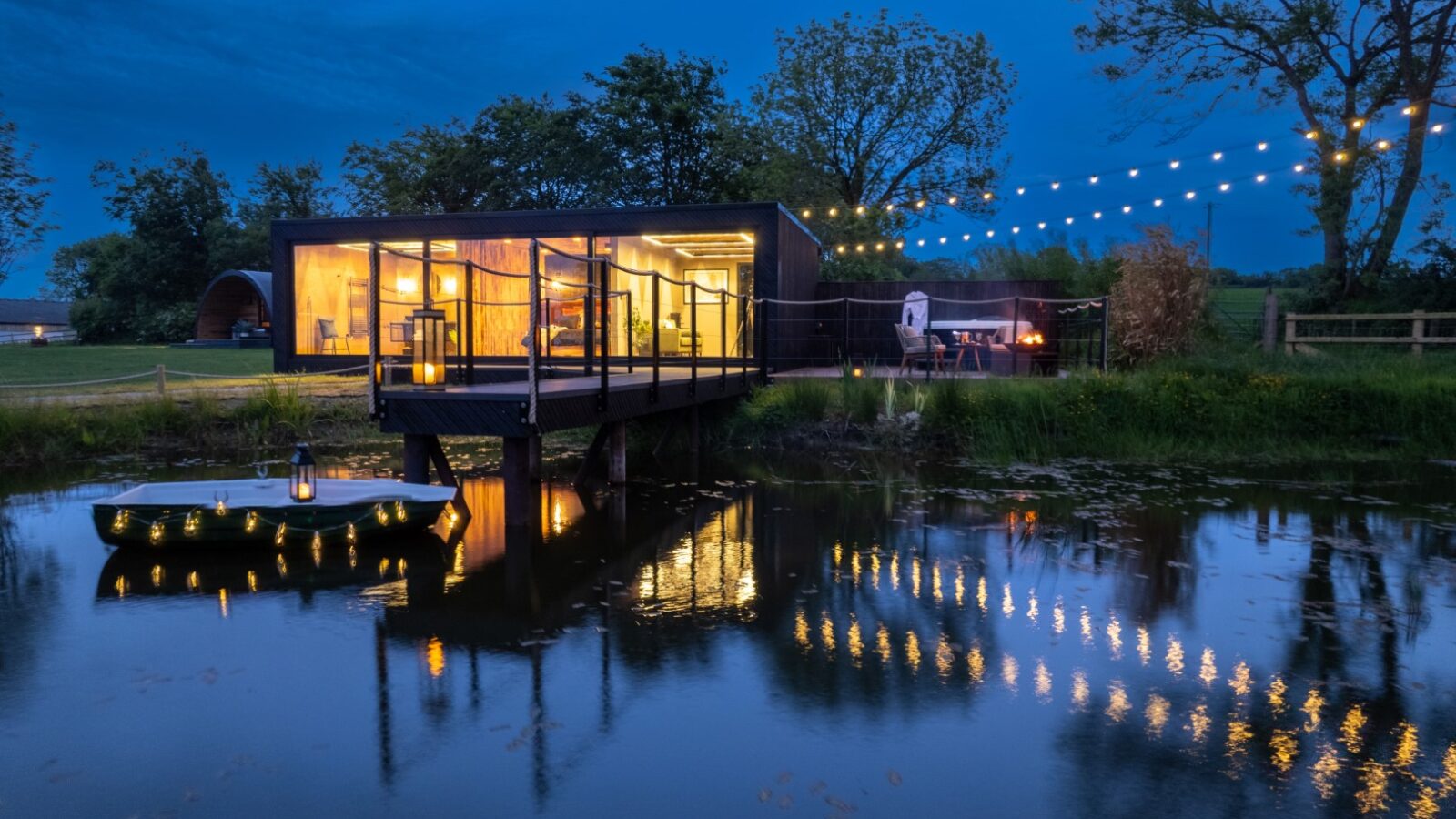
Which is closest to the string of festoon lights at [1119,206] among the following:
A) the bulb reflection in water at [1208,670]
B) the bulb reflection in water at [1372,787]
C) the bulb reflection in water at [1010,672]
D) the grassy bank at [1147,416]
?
the grassy bank at [1147,416]

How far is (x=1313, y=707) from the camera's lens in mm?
3410

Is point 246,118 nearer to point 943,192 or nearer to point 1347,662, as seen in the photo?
point 943,192

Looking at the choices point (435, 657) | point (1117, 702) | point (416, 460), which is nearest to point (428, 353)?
point (416, 460)

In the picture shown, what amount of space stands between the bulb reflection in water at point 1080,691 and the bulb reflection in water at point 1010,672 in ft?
0.66

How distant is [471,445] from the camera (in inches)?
446

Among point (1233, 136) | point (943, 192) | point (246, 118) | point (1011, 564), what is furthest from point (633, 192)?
point (246, 118)

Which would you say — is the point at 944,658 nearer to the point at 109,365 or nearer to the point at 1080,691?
the point at 1080,691

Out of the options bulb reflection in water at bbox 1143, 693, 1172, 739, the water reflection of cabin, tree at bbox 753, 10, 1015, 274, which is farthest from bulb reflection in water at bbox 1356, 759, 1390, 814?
tree at bbox 753, 10, 1015, 274

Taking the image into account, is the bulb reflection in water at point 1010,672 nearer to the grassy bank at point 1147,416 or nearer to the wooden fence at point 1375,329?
the grassy bank at point 1147,416

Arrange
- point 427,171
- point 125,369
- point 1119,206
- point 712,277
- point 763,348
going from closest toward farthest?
point 763,348 → point 125,369 → point 712,277 → point 1119,206 → point 427,171

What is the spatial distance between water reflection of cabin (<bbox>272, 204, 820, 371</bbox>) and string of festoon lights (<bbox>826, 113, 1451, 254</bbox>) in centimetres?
563

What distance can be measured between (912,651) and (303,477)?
372 centimetres

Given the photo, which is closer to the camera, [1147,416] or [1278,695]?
[1278,695]

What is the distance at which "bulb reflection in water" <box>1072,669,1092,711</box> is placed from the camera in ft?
11.3
